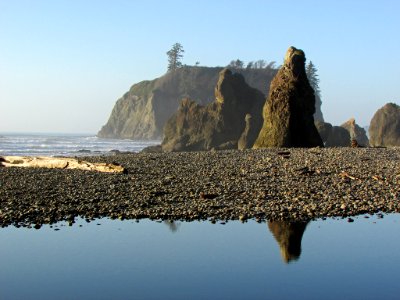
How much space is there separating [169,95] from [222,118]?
273ft

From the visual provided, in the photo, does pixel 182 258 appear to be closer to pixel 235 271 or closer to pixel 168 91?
pixel 235 271

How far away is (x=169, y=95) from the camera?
15200 cm

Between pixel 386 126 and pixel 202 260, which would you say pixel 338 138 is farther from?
pixel 202 260

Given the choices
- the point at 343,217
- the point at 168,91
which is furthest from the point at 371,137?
the point at 168,91

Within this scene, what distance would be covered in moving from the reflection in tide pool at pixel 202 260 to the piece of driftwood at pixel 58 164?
9.38 m

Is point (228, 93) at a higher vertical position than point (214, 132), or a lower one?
higher

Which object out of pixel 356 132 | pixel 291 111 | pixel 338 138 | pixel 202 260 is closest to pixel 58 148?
pixel 338 138

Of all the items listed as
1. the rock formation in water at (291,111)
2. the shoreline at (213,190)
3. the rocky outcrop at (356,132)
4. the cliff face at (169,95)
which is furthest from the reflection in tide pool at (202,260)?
the cliff face at (169,95)

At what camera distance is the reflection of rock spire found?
11.1 meters

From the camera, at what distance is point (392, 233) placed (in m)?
13.0

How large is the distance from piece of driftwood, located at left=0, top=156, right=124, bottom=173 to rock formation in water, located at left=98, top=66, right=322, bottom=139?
114744 millimetres

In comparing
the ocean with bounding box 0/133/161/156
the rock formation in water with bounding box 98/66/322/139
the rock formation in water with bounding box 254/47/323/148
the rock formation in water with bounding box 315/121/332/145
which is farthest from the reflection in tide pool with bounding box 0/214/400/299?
the rock formation in water with bounding box 98/66/322/139

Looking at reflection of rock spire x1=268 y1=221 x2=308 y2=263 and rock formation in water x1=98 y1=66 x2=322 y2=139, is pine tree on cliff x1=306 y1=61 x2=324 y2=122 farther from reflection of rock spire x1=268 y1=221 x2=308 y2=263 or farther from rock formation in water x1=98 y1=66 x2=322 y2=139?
reflection of rock spire x1=268 y1=221 x2=308 y2=263

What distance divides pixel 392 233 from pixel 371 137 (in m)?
66.2
